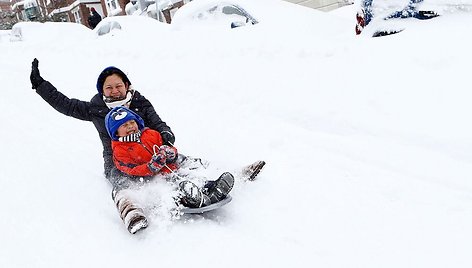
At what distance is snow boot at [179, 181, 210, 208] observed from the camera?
2.72m

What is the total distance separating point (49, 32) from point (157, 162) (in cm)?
1222

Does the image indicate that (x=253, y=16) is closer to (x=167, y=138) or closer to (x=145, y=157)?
(x=167, y=138)

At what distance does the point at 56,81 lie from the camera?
25.9 feet

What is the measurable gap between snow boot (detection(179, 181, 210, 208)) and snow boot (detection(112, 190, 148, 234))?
297 millimetres

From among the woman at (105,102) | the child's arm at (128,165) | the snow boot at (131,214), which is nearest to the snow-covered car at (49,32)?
the woman at (105,102)

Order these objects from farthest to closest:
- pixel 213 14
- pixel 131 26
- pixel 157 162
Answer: pixel 131 26 < pixel 213 14 < pixel 157 162

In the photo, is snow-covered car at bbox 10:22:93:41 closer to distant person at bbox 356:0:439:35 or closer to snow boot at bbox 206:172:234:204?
distant person at bbox 356:0:439:35

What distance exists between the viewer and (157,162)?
9.73 feet

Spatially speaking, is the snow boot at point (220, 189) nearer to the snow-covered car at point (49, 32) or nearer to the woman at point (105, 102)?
the woman at point (105, 102)

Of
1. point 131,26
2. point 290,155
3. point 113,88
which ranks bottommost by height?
point 290,155

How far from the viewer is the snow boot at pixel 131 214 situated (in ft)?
8.30

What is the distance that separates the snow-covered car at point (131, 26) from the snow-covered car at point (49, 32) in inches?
38.1

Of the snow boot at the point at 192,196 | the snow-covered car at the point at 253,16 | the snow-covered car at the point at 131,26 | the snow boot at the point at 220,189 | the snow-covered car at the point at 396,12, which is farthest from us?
the snow-covered car at the point at 131,26

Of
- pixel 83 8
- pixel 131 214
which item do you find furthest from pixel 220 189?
pixel 83 8
